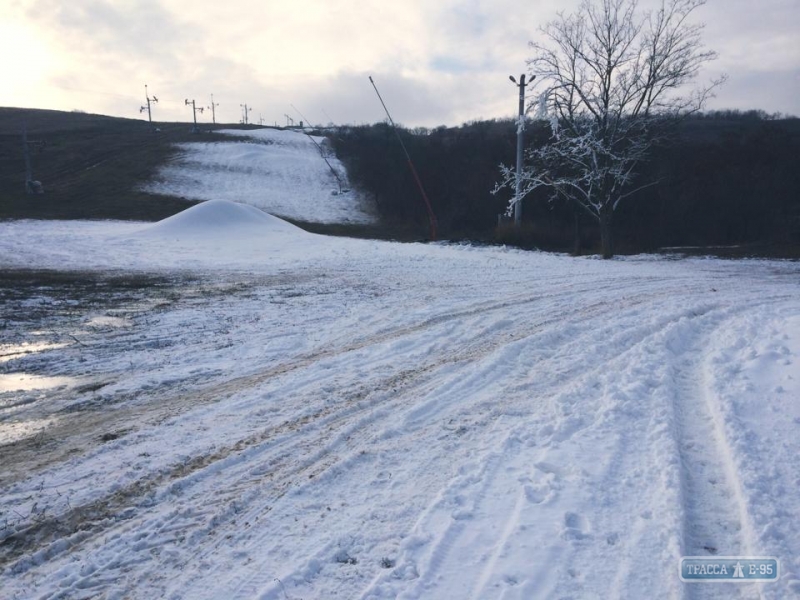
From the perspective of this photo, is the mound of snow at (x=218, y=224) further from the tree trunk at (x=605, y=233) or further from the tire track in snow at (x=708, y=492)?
the tire track in snow at (x=708, y=492)

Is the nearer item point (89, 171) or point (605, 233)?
point (605, 233)

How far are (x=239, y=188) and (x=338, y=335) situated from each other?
140ft

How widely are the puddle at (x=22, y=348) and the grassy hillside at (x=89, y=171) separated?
94.6 feet

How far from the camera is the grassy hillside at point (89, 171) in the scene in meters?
36.9

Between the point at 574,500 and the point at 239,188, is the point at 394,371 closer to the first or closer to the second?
the point at 574,500

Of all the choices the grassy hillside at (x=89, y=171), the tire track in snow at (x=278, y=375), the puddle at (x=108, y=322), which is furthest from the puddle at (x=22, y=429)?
the grassy hillside at (x=89, y=171)

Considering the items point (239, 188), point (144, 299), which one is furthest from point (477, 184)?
point (144, 299)

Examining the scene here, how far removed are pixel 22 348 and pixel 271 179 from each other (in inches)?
1793

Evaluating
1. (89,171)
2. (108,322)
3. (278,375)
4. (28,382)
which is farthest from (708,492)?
(89,171)

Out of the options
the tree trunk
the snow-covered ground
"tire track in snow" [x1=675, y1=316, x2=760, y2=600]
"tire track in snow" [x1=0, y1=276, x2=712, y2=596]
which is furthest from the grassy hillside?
"tire track in snow" [x1=675, y1=316, x2=760, y2=600]

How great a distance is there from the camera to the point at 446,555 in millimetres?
3389

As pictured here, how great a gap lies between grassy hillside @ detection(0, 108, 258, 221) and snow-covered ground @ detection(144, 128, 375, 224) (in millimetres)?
2380

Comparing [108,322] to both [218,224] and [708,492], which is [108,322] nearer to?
[708,492]

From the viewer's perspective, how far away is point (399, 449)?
471 cm
